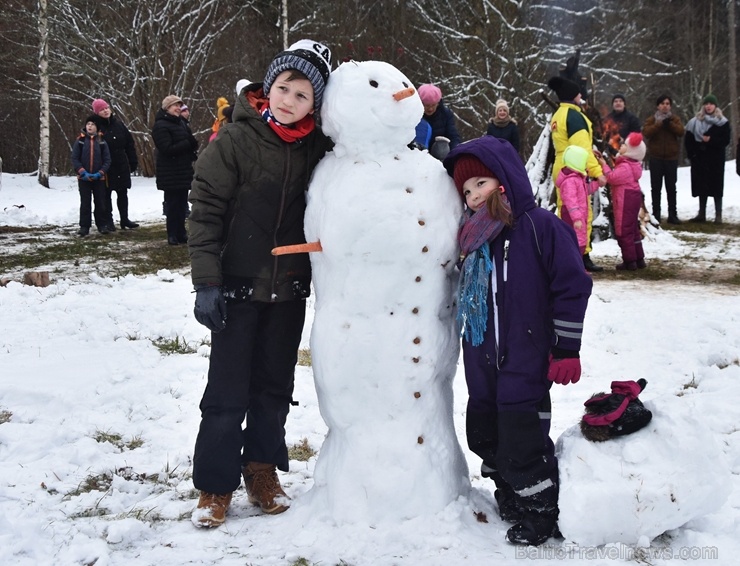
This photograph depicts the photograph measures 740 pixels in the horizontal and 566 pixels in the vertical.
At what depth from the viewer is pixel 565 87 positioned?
284 inches

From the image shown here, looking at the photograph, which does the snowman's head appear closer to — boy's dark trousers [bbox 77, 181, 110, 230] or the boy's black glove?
the boy's black glove

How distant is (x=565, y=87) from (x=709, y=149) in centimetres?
523

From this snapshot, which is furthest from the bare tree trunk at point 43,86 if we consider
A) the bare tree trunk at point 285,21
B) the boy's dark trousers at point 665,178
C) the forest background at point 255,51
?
the boy's dark trousers at point 665,178

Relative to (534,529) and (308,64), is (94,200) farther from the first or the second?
(534,529)

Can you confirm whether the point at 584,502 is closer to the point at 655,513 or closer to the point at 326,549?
the point at 655,513

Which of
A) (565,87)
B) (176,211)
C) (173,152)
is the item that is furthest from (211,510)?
(176,211)

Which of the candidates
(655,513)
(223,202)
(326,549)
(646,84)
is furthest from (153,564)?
(646,84)

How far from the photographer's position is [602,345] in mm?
5273

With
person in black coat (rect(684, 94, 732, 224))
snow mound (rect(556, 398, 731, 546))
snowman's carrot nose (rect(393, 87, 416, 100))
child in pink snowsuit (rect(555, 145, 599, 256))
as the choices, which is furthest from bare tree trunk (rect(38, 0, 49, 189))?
snow mound (rect(556, 398, 731, 546))

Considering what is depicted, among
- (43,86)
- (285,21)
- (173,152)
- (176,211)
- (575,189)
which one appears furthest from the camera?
(285,21)

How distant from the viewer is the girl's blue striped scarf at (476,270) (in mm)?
2543

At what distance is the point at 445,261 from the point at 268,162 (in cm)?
78

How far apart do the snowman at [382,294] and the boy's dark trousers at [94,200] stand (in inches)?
324

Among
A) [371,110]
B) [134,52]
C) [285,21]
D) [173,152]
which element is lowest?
[371,110]
